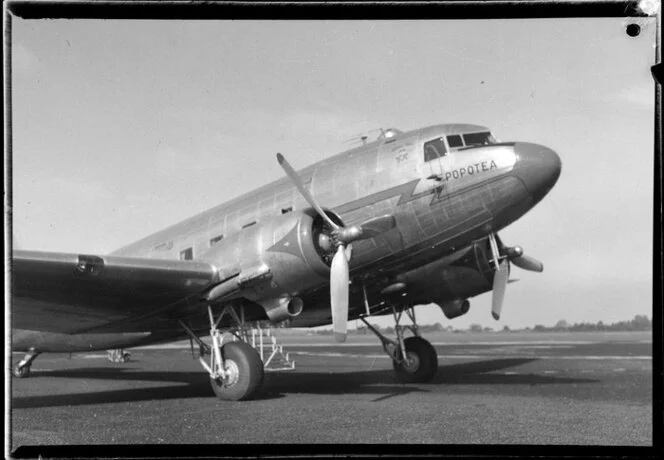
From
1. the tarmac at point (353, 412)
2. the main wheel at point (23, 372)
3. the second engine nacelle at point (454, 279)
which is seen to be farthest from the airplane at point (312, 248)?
the main wheel at point (23, 372)

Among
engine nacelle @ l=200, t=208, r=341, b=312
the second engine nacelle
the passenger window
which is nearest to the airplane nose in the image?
engine nacelle @ l=200, t=208, r=341, b=312

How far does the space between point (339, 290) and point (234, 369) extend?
223cm

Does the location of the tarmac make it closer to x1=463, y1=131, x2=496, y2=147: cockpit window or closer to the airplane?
the airplane

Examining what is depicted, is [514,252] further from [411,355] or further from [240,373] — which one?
[240,373]

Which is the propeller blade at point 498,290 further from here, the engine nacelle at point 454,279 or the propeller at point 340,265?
the propeller at point 340,265

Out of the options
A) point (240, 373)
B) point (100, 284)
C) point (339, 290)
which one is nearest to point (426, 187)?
point (339, 290)

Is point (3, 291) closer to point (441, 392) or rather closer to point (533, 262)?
point (441, 392)

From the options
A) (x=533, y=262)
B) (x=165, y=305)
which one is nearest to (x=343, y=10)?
(x=165, y=305)

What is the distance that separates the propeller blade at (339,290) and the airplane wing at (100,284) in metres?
2.02

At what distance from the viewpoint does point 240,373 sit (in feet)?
33.8

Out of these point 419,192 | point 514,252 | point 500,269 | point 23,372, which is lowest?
point 23,372

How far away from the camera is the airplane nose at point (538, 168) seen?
9.75 metres

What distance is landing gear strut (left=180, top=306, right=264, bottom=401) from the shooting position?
10.2 metres
